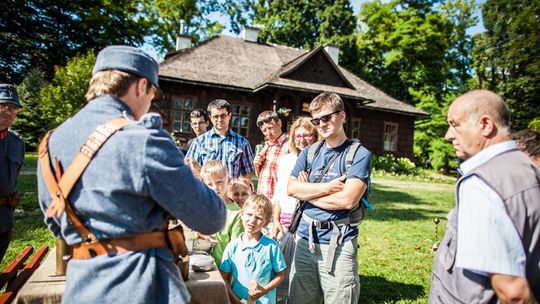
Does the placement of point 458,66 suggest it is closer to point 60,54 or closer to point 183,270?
point 60,54

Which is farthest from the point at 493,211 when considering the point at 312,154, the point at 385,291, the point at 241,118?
the point at 241,118

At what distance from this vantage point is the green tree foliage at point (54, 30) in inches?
987

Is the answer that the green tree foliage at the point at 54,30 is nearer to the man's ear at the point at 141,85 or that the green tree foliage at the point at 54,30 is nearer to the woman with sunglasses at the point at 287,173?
the woman with sunglasses at the point at 287,173

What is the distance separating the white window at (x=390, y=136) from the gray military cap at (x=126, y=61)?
24.4 meters

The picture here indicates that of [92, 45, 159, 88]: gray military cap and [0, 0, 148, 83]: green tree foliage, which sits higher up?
[0, 0, 148, 83]: green tree foliage

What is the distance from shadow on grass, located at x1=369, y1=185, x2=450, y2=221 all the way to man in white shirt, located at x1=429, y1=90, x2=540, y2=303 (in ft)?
24.6

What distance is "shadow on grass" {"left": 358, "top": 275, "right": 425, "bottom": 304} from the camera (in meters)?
4.55

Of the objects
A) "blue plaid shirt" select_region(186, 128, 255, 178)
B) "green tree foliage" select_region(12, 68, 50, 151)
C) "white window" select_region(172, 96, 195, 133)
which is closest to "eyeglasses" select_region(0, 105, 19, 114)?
"blue plaid shirt" select_region(186, 128, 255, 178)

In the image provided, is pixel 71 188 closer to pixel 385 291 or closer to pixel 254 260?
pixel 254 260

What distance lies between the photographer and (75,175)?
4.68ft

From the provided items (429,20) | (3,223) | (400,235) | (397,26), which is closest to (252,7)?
(397,26)

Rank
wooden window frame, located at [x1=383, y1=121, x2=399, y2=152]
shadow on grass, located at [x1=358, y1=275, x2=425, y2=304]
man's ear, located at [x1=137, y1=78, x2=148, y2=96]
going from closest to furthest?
man's ear, located at [x1=137, y1=78, x2=148, y2=96] → shadow on grass, located at [x1=358, y1=275, x2=425, y2=304] → wooden window frame, located at [x1=383, y1=121, x2=399, y2=152]

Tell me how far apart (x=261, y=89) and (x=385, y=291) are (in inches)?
610

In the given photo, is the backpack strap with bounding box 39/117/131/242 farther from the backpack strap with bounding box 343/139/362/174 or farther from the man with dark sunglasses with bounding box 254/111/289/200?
the man with dark sunglasses with bounding box 254/111/289/200
